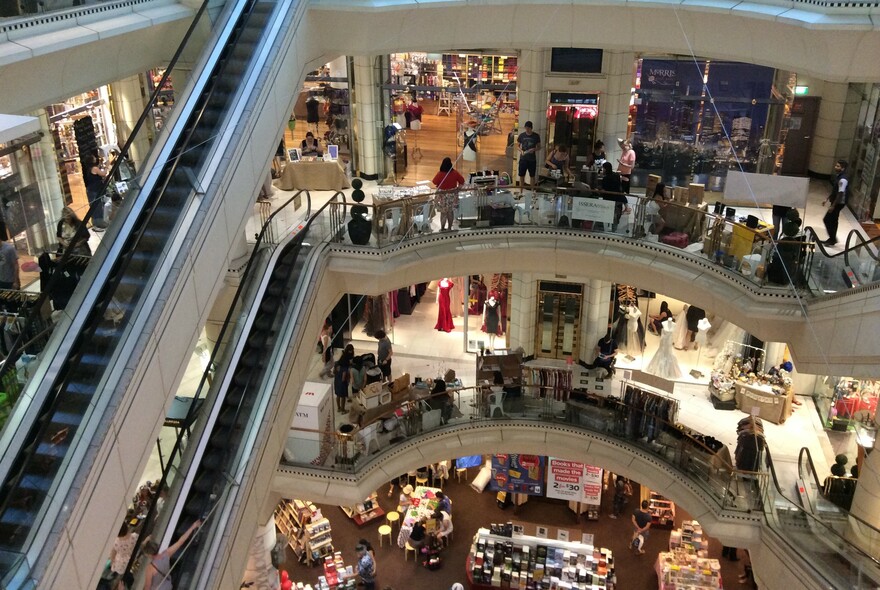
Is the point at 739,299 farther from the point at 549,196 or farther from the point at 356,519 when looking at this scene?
the point at 356,519

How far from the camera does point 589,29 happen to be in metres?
14.0

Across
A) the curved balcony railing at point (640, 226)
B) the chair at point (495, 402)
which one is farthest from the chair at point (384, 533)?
the curved balcony railing at point (640, 226)

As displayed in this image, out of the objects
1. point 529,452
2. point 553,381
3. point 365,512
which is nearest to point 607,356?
point 553,381

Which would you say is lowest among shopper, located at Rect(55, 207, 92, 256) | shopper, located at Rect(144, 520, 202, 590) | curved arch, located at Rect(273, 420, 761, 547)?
curved arch, located at Rect(273, 420, 761, 547)

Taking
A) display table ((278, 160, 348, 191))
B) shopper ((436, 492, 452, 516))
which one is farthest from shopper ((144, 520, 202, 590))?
shopper ((436, 492, 452, 516))

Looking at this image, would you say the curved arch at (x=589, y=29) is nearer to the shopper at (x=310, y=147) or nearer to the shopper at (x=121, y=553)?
the shopper at (x=310, y=147)

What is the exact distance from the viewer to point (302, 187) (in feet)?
55.8

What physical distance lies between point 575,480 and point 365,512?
496cm

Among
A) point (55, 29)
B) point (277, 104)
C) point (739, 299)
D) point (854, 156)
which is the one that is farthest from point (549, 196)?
point (55, 29)

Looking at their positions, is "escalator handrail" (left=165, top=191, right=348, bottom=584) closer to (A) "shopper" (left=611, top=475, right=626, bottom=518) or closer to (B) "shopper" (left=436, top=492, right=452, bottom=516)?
(B) "shopper" (left=436, top=492, right=452, bottom=516)

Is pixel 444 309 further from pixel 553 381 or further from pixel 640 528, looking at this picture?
pixel 640 528

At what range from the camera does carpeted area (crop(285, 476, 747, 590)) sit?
1727cm

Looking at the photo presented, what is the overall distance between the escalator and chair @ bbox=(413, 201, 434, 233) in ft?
15.6

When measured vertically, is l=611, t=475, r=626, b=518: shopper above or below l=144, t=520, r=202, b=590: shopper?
below
